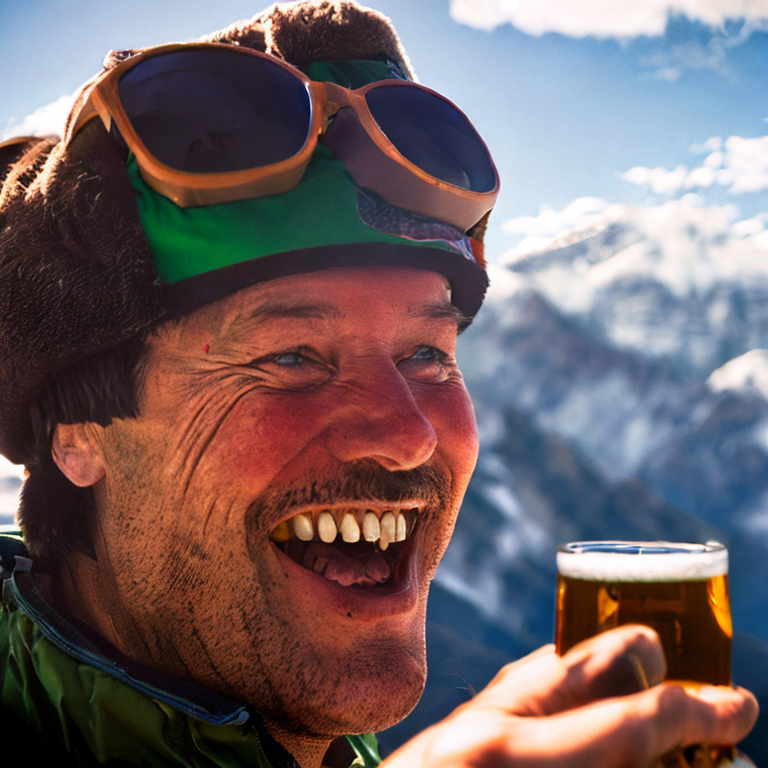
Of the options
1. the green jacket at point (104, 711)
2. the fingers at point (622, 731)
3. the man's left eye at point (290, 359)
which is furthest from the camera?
the man's left eye at point (290, 359)

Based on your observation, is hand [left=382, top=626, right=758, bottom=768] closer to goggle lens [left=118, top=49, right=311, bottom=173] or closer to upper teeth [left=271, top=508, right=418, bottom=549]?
upper teeth [left=271, top=508, right=418, bottom=549]

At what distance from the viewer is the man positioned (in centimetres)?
178

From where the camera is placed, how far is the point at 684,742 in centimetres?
97

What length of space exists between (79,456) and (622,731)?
1.55 metres

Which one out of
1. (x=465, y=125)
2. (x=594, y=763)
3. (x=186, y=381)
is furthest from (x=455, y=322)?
(x=594, y=763)

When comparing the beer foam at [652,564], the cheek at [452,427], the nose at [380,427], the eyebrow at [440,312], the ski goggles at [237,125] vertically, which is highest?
the ski goggles at [237,125]

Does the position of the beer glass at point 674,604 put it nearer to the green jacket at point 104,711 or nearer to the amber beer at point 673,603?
the amber beer at point 673,603

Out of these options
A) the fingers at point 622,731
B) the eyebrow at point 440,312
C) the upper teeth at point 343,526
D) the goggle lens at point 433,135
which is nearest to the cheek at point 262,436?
the upper teeth at point 343,526

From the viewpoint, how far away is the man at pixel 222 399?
178 centimetres

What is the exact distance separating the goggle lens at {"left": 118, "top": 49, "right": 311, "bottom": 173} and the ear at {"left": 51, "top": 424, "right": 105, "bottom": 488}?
2.43 feet

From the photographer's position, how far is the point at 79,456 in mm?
2000

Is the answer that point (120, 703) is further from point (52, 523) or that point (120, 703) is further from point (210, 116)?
point (210, 116)

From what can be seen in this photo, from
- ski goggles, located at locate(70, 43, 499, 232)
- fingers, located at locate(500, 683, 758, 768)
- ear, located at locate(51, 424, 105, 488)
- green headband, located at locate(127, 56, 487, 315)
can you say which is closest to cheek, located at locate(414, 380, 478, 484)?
green headband, located at locate(127, 56, 487, 315)

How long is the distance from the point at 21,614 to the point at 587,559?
59.9 inches
